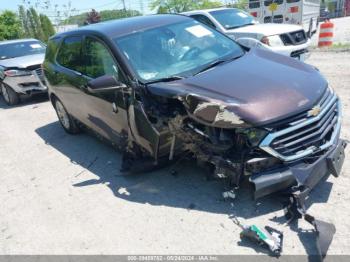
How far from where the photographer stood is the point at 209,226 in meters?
3.21

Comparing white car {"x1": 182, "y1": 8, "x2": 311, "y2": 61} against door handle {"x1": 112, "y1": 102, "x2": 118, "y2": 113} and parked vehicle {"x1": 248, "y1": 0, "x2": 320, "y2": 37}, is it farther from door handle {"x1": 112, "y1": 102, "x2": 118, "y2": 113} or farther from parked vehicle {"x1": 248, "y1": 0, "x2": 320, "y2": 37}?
parked vehicle {"x1": 248, "y1": 0, "x2": 320, "y2": 37}

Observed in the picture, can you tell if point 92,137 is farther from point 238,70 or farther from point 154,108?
point 238,70

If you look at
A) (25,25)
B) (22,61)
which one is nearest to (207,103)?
(22,61)

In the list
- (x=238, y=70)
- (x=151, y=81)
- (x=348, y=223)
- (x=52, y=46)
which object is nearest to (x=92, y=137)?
(x=52, y=46)

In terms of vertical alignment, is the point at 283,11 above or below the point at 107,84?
below

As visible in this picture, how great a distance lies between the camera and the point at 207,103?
3094 millimetres

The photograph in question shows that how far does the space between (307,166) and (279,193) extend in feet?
1.20

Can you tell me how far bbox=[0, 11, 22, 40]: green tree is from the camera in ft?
89.5

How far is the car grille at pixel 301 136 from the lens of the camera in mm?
2959

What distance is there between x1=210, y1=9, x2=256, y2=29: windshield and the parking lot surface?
5070 mm

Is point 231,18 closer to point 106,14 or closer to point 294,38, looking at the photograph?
point 294,38

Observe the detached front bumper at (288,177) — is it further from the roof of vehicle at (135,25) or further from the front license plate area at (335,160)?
the roof of vehicle at (135,25)

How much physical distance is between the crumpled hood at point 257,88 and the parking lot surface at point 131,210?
80cm

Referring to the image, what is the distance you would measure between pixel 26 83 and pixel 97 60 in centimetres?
561
